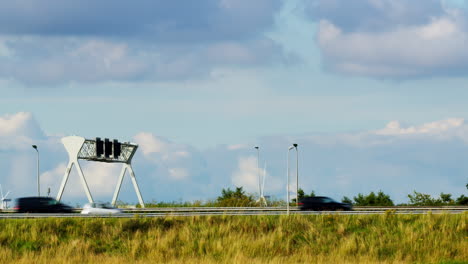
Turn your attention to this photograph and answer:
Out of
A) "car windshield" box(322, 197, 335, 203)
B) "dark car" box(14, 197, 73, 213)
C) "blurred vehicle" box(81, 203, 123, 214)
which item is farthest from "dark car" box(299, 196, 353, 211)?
"dark car" box(14, 197, 73, 213)

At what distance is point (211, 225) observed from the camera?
42.6 m

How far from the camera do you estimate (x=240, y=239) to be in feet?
132

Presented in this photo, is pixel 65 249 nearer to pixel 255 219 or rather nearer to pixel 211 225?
pixel 211 225

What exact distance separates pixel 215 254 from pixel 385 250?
8.84 m

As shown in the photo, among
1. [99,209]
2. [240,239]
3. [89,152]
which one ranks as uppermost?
[89,152]

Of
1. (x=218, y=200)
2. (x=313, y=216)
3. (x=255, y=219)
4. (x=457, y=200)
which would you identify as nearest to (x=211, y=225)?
(x=255, y=219)

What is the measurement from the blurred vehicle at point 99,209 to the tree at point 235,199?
1747 cm

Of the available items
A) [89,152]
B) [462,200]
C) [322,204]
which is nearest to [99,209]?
[322,204]

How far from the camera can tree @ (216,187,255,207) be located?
238 feet

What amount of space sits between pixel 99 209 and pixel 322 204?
16215 millimetres

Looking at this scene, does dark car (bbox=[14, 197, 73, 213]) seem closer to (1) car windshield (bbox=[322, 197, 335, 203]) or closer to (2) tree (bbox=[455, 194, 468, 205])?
(1) car windshield (bbox=[322, 197, 335, 203])

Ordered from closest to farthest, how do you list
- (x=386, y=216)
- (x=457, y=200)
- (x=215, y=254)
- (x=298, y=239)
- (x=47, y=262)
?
(x=47, y=262), (x=215, y=254), (x=298, y=239), (x=386, y=216), (x=457, y=200)

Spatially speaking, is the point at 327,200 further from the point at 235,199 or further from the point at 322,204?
the point at 235,199

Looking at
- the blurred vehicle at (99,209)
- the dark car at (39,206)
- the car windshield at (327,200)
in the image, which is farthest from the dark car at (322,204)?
the dark car at (39,206)
